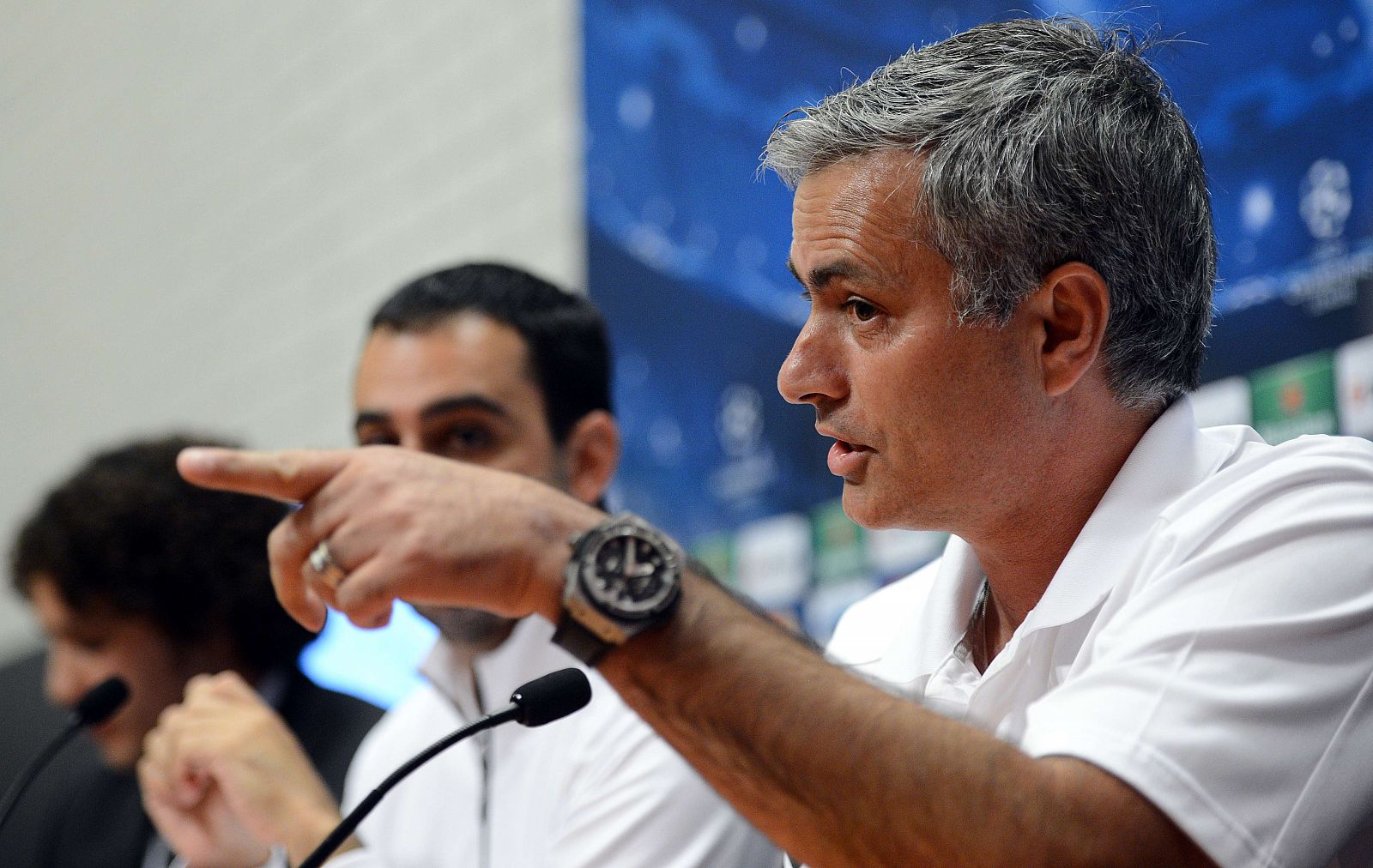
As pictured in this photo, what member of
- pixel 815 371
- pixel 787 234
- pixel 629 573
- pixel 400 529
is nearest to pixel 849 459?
pixel 815 371

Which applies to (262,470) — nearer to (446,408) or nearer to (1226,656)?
(1226,656)

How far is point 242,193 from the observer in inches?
167

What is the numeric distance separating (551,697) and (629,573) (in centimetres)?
16

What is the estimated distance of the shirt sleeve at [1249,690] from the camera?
0.96 meters

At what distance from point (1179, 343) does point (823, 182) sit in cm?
34

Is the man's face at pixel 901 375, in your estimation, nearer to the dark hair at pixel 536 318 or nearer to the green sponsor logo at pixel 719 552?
the dark hair at pixel 536 318

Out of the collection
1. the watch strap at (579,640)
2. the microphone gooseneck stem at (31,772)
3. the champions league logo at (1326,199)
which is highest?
the champions league logo at (1326,199)

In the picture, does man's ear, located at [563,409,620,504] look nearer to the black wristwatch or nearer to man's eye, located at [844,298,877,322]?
man's eye, located at [844,298,877,322]

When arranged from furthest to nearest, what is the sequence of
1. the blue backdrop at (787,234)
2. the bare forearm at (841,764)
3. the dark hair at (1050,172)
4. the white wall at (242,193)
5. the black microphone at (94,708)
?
the white wall at (242,193) < the black microphone at (94,708) < the blue backdrop at (787,234) < the dark hair at (1050,172) < the bare forearm at (841,764)

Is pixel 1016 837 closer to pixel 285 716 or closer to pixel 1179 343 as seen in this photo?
pixel 1179 343

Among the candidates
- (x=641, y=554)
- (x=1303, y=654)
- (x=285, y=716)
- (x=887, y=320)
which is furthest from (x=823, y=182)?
(x=285, y=716)

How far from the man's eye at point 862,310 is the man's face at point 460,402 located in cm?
84

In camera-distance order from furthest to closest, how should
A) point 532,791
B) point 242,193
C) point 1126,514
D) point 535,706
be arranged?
point 242,193, point 532,791, point 1126,514, point 535,706

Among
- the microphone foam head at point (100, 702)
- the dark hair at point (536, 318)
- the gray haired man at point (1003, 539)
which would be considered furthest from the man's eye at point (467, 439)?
the gray haired man at point (1003, 539)
